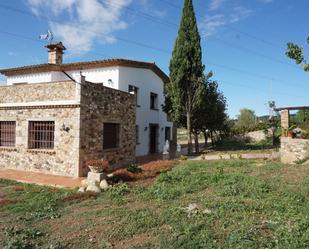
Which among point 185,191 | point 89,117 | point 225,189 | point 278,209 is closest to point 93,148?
point 89,117

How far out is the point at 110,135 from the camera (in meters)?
16.6

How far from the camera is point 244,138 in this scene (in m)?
32.8

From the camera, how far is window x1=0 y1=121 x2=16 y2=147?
16.0m

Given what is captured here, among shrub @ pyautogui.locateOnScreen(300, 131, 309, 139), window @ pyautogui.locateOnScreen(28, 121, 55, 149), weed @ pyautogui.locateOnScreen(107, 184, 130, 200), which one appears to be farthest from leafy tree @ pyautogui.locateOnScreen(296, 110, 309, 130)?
window @ pyautogui.locateOnScreen(28, 121, 55, 149)

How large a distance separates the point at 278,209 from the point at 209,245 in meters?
2.58

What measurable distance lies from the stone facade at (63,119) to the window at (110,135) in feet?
1.05

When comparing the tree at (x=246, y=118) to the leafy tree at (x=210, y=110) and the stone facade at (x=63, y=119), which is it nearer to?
the leafy tree at (x=210, y=110)

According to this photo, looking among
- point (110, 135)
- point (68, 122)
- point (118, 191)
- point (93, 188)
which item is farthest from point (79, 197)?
point (110, 135)

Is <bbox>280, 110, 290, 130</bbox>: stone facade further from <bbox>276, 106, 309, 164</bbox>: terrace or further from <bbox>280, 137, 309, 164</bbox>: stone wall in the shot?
<bbox>280, 137, 309, 164</bbox>: stone wall

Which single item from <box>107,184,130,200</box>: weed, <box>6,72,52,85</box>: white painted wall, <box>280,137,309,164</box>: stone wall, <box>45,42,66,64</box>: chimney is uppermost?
<box>45,42,66,64</box>: chimney

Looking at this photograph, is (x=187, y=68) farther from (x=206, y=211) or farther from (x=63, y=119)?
(x=206, y=211)

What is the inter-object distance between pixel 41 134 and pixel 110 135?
11.2 feet

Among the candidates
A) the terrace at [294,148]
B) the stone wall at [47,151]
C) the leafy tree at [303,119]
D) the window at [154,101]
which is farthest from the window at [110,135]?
the leafy tree at [303,119]

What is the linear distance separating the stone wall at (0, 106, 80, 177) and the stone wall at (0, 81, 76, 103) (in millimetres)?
Answer: 471
